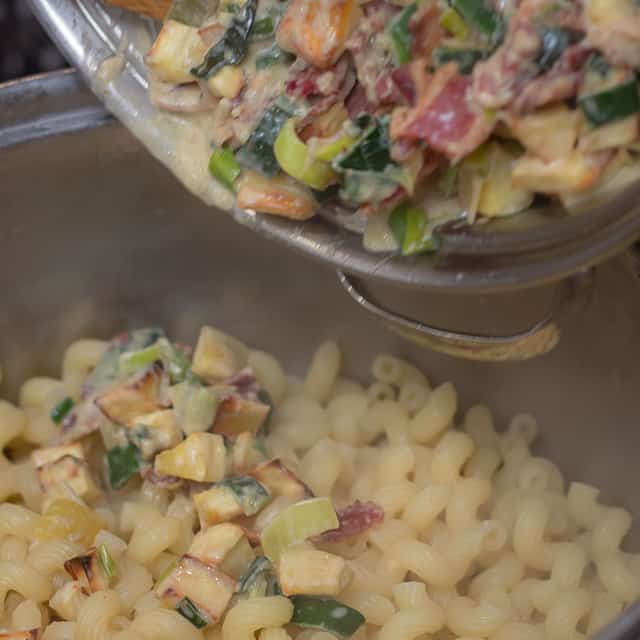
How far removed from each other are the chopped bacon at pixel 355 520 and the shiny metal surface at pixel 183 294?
35cm

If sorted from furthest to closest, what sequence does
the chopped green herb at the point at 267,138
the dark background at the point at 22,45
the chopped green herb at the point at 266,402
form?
1. the dark background at the point at 22,45
2. the chopped green herb at the point at 266,402
3. the chopped green herb at the point at 267,138

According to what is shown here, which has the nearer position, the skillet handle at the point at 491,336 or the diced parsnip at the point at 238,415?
the skillet handle at the point at 491,336

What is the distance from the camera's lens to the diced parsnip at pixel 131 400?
183cm

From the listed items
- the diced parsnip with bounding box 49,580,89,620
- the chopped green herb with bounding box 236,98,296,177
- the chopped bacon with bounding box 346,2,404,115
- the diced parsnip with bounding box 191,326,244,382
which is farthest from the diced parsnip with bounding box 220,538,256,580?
the chopped bacon with bounding box 346,2,404,115

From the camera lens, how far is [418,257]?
1356mm

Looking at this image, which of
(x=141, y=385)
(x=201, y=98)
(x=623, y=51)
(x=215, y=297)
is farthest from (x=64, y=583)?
(x=623, y=51)

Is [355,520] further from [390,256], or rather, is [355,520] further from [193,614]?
[390,256]

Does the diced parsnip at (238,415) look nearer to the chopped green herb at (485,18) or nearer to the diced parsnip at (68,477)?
the diced parsnip at (68,477)

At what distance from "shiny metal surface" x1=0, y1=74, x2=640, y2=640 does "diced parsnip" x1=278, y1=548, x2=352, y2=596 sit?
0.51m

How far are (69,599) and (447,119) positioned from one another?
0.92 meters

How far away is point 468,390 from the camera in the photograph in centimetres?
197

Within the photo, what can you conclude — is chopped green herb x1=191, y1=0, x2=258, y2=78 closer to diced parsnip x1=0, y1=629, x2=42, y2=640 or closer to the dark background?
diced parsnip x1=0, y1=629, x2=42, y2=640

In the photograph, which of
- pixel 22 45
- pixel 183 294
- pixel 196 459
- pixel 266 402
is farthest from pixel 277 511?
pixel 22 45

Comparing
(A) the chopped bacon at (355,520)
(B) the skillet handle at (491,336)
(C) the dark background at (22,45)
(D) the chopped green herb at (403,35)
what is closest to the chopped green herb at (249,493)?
(A) the chopped bacon at (355,520)
